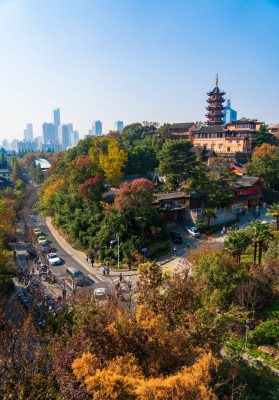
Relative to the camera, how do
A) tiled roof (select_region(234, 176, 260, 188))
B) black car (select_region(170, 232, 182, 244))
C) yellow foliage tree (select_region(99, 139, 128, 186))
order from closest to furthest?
1. black car (select_region(170, 232, 182, 244))
2. tiled roof (select_region(234, 176, 260, 188))
3. yellow foliage tree (select_region(99, 139, 128, 186))

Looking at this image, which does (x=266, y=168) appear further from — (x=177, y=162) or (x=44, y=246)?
(x=44, y=246)

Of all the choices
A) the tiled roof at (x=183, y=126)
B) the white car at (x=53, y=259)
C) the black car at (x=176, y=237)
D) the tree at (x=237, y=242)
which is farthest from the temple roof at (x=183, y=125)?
the tree at (x=237, y=242)

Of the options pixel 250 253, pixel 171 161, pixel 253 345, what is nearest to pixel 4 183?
pixel 171 161

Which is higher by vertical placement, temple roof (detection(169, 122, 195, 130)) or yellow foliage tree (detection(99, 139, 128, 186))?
temple roof (detection(169, 122, 195, 130))

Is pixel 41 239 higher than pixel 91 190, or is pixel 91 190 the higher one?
pixel 91 190

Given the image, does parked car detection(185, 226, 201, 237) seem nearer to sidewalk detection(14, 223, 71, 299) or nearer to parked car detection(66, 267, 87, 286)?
parked car detection(66, 267, 87, 286)

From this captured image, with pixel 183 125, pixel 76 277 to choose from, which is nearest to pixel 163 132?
pixel 183 125

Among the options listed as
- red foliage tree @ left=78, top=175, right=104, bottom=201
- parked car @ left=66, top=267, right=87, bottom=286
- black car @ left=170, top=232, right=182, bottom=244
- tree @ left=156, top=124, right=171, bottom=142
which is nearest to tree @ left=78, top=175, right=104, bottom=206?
red foliage tree @ left=78, top=175, right=104, bottom=201
